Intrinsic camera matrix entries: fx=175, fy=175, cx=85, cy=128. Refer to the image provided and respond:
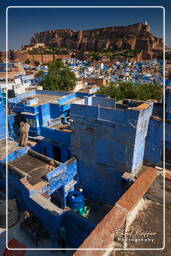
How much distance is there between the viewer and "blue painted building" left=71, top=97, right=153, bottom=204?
7.49 metres

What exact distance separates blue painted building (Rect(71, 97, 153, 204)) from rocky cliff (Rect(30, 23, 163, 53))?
295 ft

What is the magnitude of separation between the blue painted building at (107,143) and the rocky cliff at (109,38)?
295 ft

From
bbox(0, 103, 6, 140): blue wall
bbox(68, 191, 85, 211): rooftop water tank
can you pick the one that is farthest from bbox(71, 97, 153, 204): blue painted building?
bbox(0, 103, 6, 140): blue wall

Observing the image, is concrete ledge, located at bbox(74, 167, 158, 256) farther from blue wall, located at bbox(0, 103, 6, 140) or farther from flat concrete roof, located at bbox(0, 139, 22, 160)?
blue wall, located at bbox(0, 103, 6, 140)

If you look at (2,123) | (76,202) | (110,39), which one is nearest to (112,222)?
(76,202)

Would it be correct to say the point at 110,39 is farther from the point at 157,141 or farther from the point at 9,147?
the point at 157,141

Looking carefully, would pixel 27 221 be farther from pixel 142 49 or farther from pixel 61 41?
pixel 61 41

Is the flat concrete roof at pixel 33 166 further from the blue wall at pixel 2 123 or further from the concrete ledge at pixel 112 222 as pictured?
the concrete ledge at pixel 112 222

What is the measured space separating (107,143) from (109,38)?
113 metres

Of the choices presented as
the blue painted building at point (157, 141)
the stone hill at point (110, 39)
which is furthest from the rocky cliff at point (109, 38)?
the blue painted building at point (157, 141)

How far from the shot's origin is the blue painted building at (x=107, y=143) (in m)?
7.49

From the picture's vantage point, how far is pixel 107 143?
830 centimetres

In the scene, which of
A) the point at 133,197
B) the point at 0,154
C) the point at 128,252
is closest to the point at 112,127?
the point at 133,197

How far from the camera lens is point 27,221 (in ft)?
27.7
